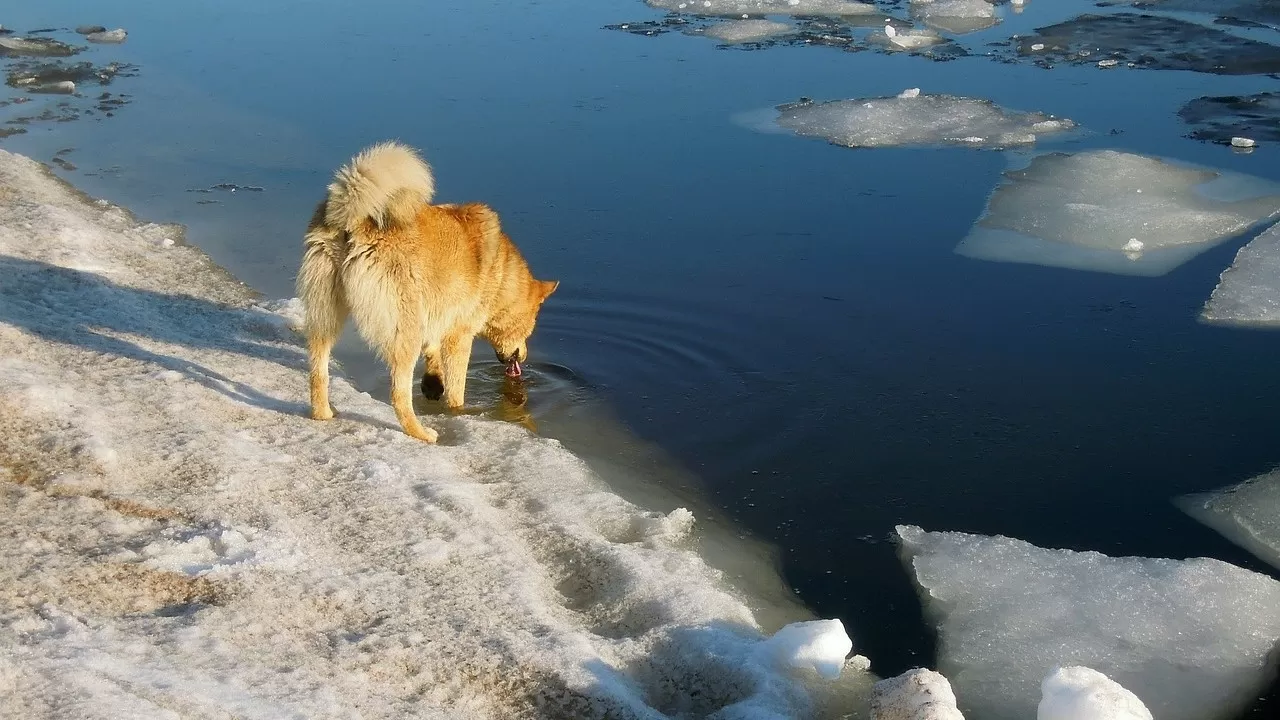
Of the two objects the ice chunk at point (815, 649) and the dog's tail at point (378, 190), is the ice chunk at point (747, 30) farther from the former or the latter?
the ice chunk at point (815, 649)

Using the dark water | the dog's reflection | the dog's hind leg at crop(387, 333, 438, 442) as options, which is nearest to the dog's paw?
the dog's reflection

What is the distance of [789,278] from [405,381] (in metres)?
3.50

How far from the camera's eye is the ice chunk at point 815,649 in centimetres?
412

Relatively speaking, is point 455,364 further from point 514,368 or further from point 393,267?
point 393,267

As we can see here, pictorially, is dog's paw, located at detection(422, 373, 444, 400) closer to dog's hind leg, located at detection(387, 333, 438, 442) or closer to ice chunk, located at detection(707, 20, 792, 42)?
dog's hind leg, located at detection(387, 333, 438, 442)

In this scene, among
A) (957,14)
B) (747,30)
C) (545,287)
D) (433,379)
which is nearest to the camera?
(433,379)

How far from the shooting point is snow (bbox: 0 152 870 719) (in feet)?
12.4

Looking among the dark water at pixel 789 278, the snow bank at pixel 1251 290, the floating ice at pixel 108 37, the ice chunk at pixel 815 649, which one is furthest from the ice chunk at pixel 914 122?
the floating ice at pixel 108 37

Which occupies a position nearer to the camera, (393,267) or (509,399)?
(393,267)

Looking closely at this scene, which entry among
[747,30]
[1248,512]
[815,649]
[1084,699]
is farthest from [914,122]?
[1084,699]

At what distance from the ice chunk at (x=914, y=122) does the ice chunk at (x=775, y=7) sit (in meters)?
5.44

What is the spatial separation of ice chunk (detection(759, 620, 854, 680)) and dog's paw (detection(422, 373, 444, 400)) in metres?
3.43

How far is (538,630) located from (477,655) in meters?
0.31

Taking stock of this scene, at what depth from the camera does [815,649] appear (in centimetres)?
412
